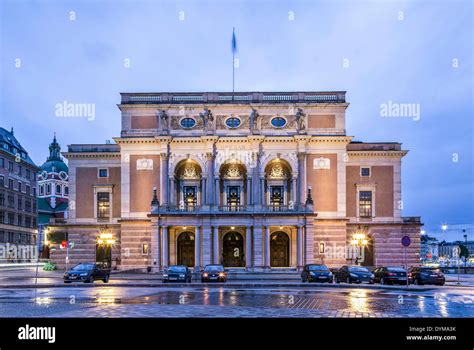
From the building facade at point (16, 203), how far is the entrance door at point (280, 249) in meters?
49.8

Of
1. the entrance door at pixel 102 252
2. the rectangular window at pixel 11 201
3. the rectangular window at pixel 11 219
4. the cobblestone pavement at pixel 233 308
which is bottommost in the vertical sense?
the entrance door at pixel 102 252

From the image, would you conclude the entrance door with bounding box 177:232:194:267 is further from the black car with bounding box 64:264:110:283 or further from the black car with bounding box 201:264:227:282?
the black car with bounding box 64:264:110:283

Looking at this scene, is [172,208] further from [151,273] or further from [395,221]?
[395,221]

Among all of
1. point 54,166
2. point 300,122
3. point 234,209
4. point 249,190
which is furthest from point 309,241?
point 54,166

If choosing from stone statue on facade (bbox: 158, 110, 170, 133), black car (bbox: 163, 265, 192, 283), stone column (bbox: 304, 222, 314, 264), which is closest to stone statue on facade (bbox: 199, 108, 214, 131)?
stone statue on facade (bbox: 158, 110, 170, 133)

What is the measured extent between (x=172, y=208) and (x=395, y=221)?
79.7 ft

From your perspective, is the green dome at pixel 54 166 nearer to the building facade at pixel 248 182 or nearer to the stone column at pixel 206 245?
the building facade at pixel 248 182

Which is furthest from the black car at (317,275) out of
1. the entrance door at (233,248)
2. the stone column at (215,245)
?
the entrance door at (233,248)

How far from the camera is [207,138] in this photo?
193ft

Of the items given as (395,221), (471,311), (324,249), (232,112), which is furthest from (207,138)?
(471,311)

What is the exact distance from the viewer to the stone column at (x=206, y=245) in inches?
2217

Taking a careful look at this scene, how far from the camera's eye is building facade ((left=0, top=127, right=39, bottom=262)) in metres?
93.1

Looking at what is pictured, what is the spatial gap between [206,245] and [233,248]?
5.40 meters

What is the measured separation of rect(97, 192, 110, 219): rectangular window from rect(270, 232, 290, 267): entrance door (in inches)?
732
